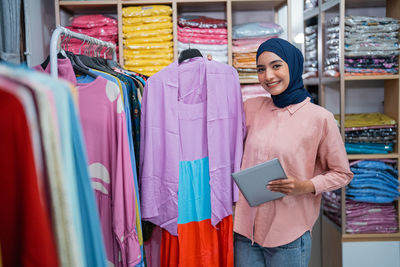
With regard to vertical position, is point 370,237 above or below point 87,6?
below

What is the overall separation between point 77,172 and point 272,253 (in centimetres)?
108

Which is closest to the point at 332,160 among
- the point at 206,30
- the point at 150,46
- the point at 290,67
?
the point at 290,67

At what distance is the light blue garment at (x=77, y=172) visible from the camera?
0.64 metres

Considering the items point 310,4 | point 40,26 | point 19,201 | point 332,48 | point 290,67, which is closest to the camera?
point 19,201

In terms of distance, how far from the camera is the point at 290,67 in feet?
5.07

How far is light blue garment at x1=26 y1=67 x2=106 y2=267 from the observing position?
0.64 metres

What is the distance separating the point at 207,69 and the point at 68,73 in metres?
0.60

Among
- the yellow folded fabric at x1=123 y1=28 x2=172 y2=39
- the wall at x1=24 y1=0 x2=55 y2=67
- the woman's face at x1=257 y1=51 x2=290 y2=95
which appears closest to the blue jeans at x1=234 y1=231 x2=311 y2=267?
the woman's face at x1=257 y1=51 x2=290 y2=95

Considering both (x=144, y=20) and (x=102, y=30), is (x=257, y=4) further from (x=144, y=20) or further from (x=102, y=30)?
(x=102, y=30)

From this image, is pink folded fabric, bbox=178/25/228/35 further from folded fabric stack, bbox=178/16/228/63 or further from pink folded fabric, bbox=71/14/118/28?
pink folded fabric, bbox=71/14/118/28

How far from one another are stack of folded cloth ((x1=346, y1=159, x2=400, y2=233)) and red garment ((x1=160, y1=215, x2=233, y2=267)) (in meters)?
1.16

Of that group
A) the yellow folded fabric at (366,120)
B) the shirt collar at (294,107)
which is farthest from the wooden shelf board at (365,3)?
the shirt collar at (294,107)

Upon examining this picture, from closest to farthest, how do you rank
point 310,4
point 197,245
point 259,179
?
point 259,179
point 197,245
point 310,4

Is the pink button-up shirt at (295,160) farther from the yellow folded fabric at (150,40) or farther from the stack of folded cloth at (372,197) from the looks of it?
the yellow folded fabric at (150,40)
